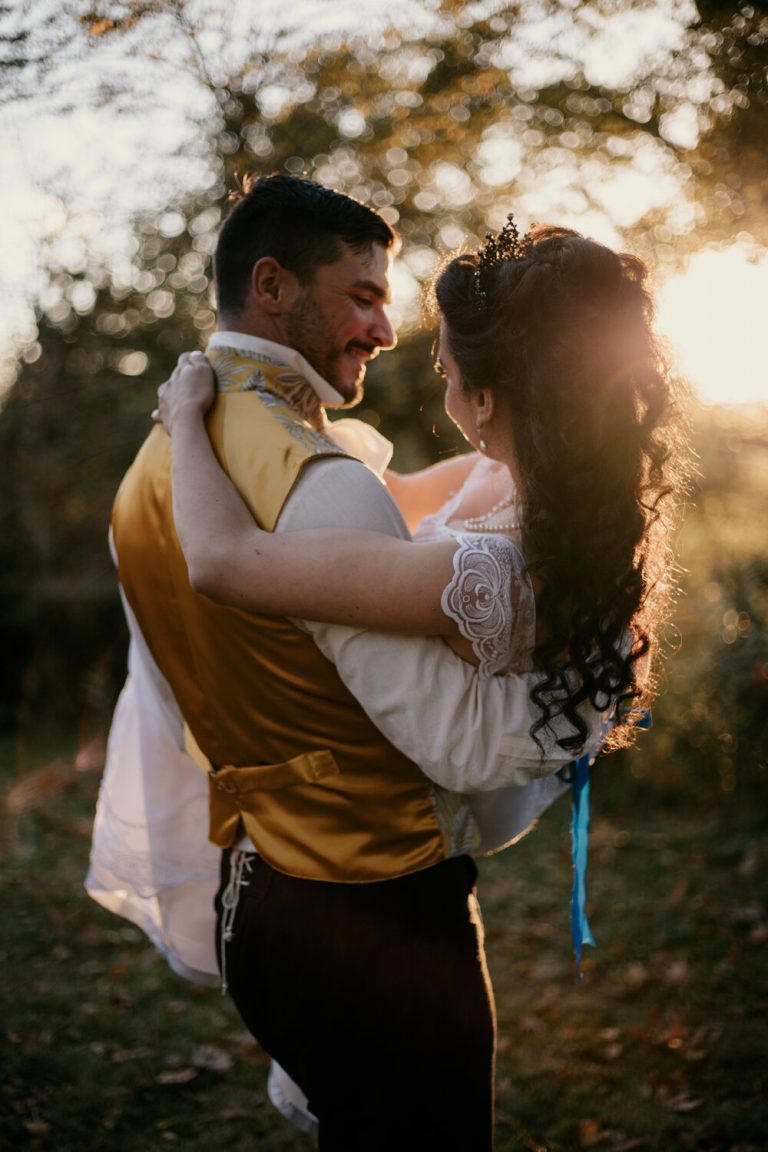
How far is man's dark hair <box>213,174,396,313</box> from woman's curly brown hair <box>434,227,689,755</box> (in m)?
0.34

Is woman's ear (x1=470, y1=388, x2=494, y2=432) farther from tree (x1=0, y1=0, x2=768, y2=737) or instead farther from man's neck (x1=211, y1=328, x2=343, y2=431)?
tree (x1=0, y1=0, x2=768, y2=737)

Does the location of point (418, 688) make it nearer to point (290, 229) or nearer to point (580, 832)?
point (580, 832)

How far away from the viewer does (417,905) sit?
5.84 feet

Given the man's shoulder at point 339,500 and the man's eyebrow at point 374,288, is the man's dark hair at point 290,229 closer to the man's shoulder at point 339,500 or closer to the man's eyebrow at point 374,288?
the man's eyebrow at point 374,288

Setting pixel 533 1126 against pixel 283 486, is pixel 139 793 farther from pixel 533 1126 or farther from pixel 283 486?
pixel 533 1126

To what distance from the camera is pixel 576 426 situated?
5.21ft

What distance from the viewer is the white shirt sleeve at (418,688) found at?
1561 millimetres

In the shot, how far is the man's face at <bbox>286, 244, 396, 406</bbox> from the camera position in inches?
75.9

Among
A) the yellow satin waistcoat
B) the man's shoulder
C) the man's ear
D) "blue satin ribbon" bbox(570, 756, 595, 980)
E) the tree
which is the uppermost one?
the tree

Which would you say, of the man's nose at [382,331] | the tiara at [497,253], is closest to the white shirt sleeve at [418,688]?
the tiara at [497,253]

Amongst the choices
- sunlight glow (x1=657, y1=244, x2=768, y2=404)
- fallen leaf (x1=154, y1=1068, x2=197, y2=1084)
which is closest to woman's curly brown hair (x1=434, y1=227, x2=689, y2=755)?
sunlight glow (x1=657, y1=244, x2=768, y2=404)

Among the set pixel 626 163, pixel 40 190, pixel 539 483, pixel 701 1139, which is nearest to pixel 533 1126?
pixel 701 1139

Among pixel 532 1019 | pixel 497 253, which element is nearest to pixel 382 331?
pixel 497 253

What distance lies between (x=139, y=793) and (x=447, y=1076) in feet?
3.30
